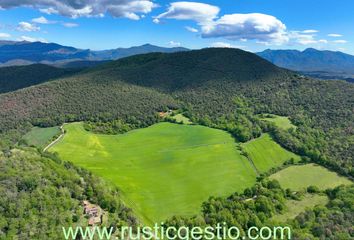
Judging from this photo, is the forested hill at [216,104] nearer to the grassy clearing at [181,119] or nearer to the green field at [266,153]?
the grassy clearing at [181,119]

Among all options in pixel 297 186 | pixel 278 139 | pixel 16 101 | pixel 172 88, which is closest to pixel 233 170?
pixel 297 186

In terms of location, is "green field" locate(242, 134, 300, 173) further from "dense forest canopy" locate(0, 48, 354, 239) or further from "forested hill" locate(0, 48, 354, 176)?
"forested hill" locate(0, 48, 354, 176)

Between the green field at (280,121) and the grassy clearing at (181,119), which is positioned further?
the grassy clearing at (181,119)

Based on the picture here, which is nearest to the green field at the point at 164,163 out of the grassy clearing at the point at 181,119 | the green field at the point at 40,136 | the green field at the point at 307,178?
the green field at the point at 40,136

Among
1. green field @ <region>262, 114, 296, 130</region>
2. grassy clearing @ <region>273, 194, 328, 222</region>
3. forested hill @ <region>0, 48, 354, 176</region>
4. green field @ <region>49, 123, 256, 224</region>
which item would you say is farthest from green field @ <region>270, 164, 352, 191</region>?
green field @ <region>262, 114, 296, 130</region>

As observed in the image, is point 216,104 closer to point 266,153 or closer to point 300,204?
point 266,153

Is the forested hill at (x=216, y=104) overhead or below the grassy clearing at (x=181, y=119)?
overhead
